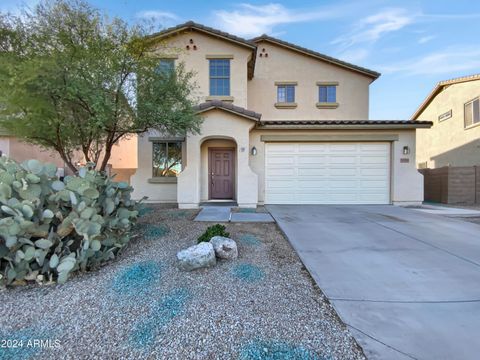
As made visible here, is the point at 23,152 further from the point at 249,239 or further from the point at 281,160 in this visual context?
the point at 249,239

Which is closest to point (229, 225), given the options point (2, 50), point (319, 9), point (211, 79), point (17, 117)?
point (17, 117)

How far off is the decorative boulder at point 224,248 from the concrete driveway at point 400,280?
4.13 ft

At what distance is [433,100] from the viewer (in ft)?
61.2

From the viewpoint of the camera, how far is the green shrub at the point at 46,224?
346 cm

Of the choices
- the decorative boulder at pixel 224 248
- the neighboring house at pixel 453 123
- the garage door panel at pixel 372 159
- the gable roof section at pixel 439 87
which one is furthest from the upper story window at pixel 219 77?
the gable roof section at pixel 439 87

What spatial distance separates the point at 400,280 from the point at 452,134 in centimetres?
1801

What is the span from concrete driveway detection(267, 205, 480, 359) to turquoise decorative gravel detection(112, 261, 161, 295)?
2.46 metres

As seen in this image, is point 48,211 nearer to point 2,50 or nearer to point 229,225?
point 229,225

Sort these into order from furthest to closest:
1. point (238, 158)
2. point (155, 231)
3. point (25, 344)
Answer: point (238, 158) < point (155, 231) < point (25, 344)

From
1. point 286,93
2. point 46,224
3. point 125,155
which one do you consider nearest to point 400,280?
point 46,224

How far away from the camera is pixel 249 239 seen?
549cm

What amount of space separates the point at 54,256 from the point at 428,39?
15.3 meters

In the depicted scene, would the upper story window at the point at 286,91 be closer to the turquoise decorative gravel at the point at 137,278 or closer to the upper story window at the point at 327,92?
the upper story window at the point at 327,92

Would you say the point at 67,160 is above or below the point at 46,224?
above
